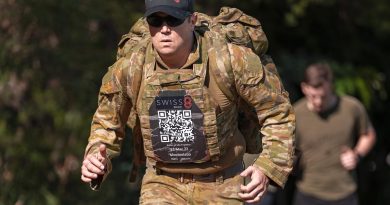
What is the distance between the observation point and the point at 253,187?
571cm

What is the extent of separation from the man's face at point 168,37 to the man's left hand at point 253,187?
708 millimetres

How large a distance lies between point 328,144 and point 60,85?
10.8 feet

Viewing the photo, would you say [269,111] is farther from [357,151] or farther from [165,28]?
[357,151]

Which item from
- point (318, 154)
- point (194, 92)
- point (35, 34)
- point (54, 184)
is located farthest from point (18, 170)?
point (194, 92)

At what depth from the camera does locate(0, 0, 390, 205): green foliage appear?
36.1ft

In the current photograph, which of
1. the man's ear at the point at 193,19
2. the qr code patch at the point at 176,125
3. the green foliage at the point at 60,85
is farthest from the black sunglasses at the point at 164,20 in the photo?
the green foliage at the point at 60,85

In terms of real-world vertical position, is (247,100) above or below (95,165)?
above

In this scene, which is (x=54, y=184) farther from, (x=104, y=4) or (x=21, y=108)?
(x=104, y=4)

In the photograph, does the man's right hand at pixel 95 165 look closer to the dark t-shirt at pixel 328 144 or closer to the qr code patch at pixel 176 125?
the qr code patch at pixel 176 125

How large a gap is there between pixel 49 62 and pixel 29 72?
0.24 meters

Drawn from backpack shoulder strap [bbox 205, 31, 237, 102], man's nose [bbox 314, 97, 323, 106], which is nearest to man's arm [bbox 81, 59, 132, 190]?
backpack shoulder strap [bbox 205, 31, 237, 102]

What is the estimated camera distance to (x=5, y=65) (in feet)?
35.8

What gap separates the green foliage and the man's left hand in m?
5.31

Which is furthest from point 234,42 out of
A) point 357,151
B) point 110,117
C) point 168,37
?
point 357,151
